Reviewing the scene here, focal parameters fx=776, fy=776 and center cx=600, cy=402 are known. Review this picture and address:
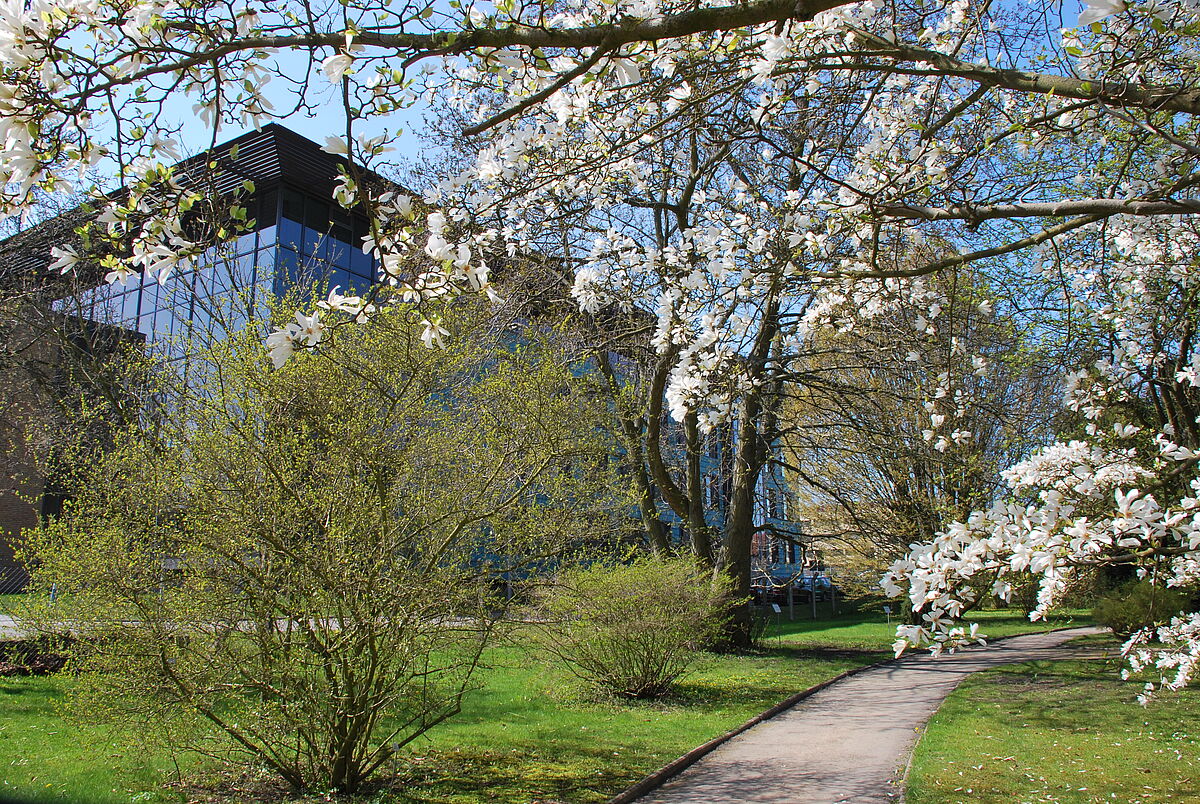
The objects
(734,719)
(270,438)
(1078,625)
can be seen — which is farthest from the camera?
(1078,625)

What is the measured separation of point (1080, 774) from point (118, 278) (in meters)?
7.50

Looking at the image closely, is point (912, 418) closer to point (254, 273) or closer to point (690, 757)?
point (690, 757)

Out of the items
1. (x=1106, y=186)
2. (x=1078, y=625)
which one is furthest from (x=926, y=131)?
(x=1078, y=625)

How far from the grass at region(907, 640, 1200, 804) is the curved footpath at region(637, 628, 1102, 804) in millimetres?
290

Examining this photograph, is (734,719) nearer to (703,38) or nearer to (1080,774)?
(1080,774)

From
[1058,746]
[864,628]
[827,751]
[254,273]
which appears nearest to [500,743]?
[827,751]

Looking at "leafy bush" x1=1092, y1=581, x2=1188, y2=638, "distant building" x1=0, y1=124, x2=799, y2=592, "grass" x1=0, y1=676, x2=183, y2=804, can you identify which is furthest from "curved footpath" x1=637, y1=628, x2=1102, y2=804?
"distant building" x1=0, y1=124, x2=799, y2=592

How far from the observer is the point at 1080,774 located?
6.24 metres

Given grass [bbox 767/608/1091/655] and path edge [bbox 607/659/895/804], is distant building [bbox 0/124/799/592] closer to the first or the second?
grass [bbox 767/608/1091/655]

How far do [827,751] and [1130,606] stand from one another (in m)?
9.55

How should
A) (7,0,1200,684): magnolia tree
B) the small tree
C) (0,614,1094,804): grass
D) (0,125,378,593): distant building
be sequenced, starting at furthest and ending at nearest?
(0,125,378,593): distant building
(0,614,1094,804): grass
the small tree
(7,0,1200,684): magnolia tree

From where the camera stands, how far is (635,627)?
8.81m

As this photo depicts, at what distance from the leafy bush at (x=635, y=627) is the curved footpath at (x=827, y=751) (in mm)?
1375

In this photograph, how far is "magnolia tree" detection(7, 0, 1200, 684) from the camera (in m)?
2.99
